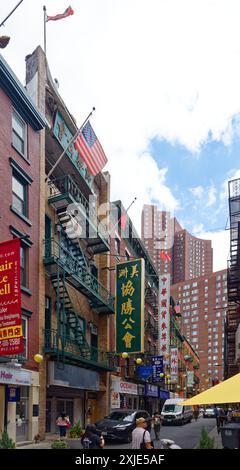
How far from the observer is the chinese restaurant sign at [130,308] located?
36312 mm

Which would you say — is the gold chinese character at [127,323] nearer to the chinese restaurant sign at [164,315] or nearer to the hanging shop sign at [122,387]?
the hanging shop sign at [122,387]

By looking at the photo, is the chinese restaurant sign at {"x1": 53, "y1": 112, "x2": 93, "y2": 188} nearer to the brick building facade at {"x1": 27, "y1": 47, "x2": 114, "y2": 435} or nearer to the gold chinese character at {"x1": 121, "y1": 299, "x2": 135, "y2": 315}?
the brick building facade at {"x1": 27, "y1": 47, "x2": 114, "y2": 435}

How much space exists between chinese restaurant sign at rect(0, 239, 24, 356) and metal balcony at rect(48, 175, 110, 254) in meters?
10.9

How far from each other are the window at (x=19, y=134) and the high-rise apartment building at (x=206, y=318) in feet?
480

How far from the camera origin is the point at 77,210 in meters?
30.3

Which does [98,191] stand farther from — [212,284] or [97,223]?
[212,284]

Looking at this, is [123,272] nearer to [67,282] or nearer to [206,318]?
[67,282]

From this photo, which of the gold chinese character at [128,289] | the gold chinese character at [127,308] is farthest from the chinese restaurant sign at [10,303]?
the gold chinese character at [128,289]

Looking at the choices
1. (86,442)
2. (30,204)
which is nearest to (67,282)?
(30,204)

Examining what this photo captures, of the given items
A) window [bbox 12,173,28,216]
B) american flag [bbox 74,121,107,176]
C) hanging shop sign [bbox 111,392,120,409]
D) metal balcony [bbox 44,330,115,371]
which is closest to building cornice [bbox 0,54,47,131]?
american flag [bbox 74,121,107,176]

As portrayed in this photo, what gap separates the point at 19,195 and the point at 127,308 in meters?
15.0

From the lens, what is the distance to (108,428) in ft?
80.3
